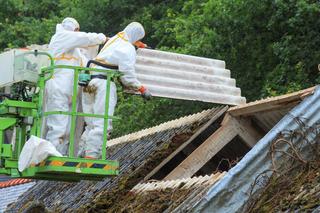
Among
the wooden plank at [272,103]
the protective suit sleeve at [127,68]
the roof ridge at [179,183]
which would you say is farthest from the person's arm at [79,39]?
the wooden plank at [272,103]

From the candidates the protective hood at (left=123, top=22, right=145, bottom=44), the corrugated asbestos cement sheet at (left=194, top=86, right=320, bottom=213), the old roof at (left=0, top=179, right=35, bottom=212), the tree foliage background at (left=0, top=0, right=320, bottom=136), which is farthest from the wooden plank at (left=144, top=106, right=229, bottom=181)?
the tree foliage background at (left=0, top=0, right=320, bottom=136)

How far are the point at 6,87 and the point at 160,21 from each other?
872 inches

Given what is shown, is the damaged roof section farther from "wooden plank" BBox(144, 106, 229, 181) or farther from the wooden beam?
the wooden beam

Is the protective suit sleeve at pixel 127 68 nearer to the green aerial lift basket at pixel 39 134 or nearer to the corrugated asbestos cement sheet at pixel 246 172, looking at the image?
the green aerial lift basket at pixel 39 134

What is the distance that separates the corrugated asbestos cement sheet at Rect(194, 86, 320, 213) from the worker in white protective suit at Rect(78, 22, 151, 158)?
1.76 meters

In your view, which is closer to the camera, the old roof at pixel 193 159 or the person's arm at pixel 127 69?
the old roof at pixel 193 159

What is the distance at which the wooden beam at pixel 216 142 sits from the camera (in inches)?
570

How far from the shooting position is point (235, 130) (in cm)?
1448

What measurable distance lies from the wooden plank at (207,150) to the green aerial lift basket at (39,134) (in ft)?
8.57

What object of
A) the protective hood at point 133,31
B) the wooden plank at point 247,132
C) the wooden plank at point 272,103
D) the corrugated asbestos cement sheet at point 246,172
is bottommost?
the corrugated asbestos cement sheet at point 246,172

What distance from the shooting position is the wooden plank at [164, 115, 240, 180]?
14461 mm

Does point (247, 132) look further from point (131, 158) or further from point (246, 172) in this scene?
point (246, 172)

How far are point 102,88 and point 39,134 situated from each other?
3.35ft

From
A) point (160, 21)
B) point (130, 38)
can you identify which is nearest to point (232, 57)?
point (160, 21)
